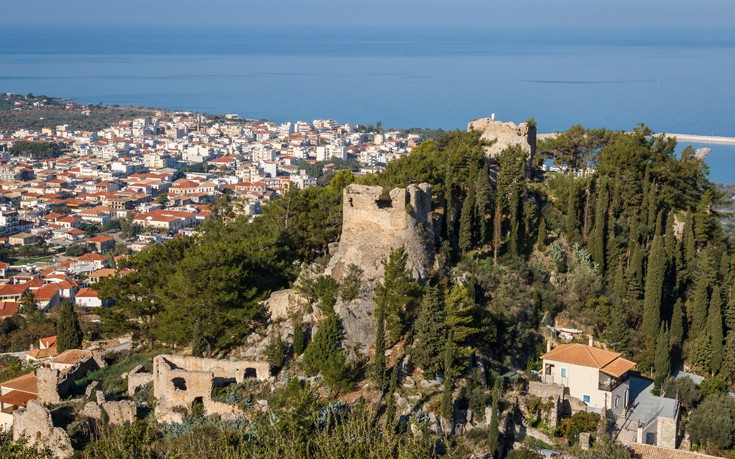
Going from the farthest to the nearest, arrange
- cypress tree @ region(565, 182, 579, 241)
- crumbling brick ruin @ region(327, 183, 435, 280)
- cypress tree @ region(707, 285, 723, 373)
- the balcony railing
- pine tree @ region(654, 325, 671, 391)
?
cypress tree @ region(565, 182, 579, 241) → cypress tree @ region(707, 285, 723, 373) → pine tree @ region(654, 325, 671, 391) → crumbling brick ruin @ region(327, 183, 435, 280) → the balcony railing

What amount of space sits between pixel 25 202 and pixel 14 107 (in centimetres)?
7240

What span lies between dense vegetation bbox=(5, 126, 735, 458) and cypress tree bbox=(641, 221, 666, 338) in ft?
0.20

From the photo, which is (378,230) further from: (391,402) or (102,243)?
(102,243)

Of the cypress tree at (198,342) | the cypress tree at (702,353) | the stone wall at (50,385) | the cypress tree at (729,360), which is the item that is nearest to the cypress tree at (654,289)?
the cypress tree at (702,353)

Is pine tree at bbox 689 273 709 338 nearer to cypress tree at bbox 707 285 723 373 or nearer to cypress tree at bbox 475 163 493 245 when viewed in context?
cypress tree at bbox 707 285 723 373

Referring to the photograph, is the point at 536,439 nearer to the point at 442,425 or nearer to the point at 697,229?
the point at 442,425

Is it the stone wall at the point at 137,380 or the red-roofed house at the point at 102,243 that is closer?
the stone wall at the point at 137,380

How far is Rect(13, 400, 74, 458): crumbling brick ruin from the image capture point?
19031mm

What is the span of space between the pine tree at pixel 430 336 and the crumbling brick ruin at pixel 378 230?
1.83 meters

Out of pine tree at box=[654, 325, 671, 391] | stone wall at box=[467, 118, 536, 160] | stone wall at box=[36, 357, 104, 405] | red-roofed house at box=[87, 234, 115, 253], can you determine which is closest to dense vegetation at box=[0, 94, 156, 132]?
red-roofed house at box=[87, 234, 115, 253]

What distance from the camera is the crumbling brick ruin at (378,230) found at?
23125 mm

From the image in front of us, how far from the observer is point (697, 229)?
31234 millimetres

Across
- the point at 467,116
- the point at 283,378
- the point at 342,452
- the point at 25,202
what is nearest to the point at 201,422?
the point at 283,378

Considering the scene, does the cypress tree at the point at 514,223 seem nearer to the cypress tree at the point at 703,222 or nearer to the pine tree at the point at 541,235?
the pine tree at the point at 541,235
